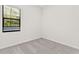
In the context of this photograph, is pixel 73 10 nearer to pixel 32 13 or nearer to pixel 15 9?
pixel 32 13

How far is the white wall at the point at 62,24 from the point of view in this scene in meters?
3.22

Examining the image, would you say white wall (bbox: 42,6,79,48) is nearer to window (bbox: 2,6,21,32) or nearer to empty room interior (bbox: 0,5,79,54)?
empty room interior (bbox: 0,5,79,54)

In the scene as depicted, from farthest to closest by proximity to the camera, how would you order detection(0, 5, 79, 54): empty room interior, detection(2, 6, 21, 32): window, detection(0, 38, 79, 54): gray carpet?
detection(2, 6, 21, 32): window
detection(0, 5, 79, 54): empty room interior
detection(0, 38, 79, 54): gray carpet

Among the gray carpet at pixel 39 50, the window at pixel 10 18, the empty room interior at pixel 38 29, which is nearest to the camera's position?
the gray carpet at pixel 39 50

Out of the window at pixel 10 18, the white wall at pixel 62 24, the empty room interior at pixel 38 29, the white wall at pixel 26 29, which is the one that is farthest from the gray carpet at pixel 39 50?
the window at pixel 10 18

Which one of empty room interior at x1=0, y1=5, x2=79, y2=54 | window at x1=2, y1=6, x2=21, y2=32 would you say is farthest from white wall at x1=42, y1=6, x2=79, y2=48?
window at x1=2, y1=6, x2=21, y2=32

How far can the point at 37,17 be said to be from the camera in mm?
4797

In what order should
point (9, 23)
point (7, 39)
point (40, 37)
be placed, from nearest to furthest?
1. point (7, 39)
2. point (9, 23)
3. point (40, 37)

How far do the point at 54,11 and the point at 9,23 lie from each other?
2479mm

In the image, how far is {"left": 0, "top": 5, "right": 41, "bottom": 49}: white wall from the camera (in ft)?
10.4

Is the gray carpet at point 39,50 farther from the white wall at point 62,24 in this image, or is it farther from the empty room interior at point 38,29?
the white wall at point 62,24

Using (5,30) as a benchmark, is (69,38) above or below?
below

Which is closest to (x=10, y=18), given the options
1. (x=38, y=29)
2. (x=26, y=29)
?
(x=26, y=29)

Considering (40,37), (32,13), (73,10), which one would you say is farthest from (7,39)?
(73,10)
